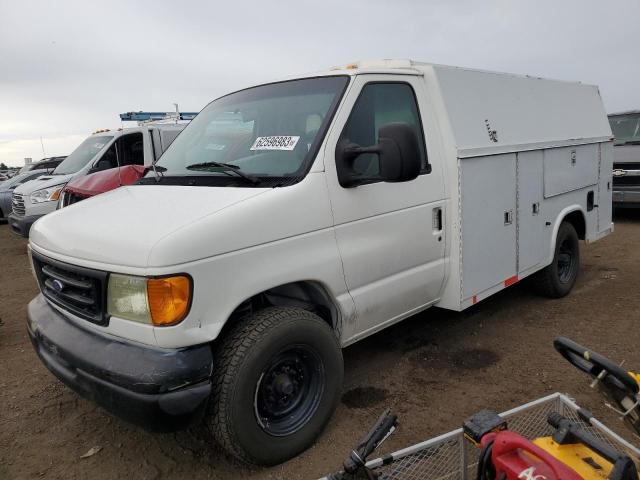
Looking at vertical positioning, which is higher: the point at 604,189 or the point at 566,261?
the point at 604,189

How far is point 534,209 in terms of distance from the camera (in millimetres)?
4664

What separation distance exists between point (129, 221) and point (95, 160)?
23.8 feet

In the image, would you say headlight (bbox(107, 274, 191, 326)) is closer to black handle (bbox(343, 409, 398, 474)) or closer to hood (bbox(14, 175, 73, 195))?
black handle (bbox(343, 409, 398, 474))

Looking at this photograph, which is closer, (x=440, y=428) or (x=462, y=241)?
(x=440, y=428)

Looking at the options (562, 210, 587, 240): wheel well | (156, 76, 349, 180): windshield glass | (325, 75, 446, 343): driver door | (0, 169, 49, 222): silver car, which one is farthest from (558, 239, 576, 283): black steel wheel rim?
(0, 169, 49, 222): silver car

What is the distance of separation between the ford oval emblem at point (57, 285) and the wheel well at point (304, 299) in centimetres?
105

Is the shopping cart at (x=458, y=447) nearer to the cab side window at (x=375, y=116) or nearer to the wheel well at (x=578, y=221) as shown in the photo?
the cab side window at (x=375, y=116)

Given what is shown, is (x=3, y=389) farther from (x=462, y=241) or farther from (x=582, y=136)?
(x=582, y=136)

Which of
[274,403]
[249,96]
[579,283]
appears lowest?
[579,283]

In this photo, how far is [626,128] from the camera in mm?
10742

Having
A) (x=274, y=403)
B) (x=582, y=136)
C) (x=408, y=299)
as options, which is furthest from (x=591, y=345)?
(x=274, y=403)

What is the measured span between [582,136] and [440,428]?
376 centimetres

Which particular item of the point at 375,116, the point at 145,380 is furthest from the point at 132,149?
the point at 145,380

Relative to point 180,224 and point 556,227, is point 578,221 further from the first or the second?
point 180,224
